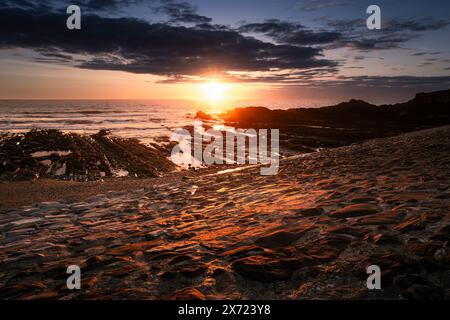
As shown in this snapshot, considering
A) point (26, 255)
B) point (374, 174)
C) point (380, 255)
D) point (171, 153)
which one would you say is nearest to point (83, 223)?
point (26, 255)

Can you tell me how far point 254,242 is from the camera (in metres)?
3.97

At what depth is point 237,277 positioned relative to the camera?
317 centimetres

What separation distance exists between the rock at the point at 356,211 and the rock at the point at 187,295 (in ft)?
7.90

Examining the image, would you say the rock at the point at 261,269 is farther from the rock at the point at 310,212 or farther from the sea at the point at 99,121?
the sea at the point at 99,121

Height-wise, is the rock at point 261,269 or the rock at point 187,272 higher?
the rock at point 261,269

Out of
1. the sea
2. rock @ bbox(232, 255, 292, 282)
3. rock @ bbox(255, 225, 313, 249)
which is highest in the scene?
the sea

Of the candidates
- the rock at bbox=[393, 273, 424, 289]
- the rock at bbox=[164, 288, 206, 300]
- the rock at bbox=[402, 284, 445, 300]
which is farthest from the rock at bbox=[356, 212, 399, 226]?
the rock at bbox=[164, 288, 206, 300]

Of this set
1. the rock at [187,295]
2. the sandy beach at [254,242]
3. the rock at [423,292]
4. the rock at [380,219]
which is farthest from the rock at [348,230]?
the rock at [187,295]

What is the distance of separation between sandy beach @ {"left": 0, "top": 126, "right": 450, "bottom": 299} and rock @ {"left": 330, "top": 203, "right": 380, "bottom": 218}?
26 millimetres

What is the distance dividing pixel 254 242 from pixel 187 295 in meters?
1.30

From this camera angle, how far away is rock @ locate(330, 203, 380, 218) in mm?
4359

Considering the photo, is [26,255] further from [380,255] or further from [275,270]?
[380,255]

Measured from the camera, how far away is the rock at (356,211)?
4.36 metres

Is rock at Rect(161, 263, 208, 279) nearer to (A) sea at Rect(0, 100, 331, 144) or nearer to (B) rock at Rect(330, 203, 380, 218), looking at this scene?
(B) rock at Rect(330, 203, 380, 218)
